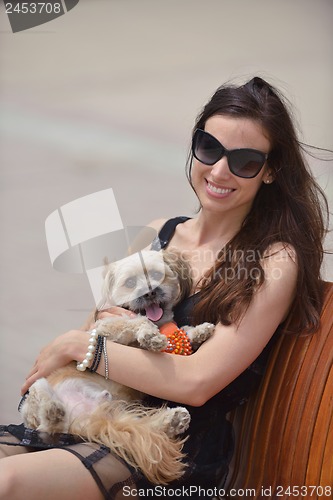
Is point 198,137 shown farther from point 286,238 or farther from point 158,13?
point 158,13

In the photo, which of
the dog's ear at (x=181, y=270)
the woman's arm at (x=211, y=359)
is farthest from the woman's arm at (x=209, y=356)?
the dog's ear at (x=181, y=270)

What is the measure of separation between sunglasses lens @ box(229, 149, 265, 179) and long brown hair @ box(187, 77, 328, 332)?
85 mm

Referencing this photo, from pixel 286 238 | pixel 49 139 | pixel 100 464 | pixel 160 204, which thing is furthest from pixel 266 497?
pixel 49 139

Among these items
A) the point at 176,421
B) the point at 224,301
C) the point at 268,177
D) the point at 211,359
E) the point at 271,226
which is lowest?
the point at 176,421

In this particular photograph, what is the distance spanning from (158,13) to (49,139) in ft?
2.95

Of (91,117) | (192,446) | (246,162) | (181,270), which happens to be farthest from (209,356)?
(91,117)

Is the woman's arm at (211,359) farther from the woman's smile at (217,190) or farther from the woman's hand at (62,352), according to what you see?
the woman's smile at (217,190)

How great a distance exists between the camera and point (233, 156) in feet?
6.01

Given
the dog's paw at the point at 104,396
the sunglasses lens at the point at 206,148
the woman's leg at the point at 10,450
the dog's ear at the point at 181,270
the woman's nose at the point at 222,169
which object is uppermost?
the sunglasses lens at the point at 206,148

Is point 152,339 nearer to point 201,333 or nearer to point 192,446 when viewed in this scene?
point 201,333

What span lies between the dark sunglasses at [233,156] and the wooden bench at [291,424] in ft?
1.43

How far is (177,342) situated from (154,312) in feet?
0.50

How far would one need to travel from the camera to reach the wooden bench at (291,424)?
1519 mm

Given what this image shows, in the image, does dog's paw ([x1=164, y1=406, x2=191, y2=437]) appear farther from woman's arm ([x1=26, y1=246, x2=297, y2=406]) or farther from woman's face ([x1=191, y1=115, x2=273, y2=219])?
woman's face ([x1=191, y1=115, x2=273, y2=219])
